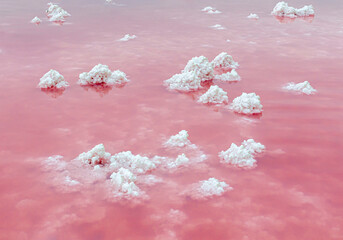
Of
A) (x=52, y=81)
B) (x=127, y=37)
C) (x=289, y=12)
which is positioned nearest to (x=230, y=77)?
(x=52, y=81)

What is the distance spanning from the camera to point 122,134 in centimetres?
438

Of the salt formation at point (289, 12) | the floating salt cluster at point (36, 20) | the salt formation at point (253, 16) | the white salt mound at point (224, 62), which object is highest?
the salt formation at point (289, 12)

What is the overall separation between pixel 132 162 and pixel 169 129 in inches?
39.8

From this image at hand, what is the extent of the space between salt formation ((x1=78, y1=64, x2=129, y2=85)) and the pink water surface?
0.23 metres

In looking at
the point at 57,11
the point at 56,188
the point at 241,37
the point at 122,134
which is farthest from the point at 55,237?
the point at 57,11

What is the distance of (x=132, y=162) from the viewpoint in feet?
12.0

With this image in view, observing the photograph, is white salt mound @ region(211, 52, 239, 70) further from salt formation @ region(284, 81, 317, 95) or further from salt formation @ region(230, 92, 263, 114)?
salt formation @ region(230, 92, 263, 114)

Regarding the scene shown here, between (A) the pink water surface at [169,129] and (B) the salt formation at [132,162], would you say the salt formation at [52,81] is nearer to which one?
(A) the pink water surface at [169,129]

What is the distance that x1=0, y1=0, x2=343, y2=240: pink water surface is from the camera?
9.65 feet

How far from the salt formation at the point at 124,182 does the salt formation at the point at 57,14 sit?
8.32m

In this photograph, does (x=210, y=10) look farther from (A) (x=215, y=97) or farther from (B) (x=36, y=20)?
(A) (x=215, y=97)

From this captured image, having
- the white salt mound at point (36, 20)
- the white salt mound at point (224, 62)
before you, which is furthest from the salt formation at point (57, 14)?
the white salt mound at point (224, 62)

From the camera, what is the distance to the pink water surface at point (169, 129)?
2941 millimetres

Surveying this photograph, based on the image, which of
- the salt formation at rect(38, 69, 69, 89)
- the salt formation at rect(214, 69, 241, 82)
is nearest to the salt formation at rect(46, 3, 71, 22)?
the salt formation at rect(38, 69, 69, 89)
